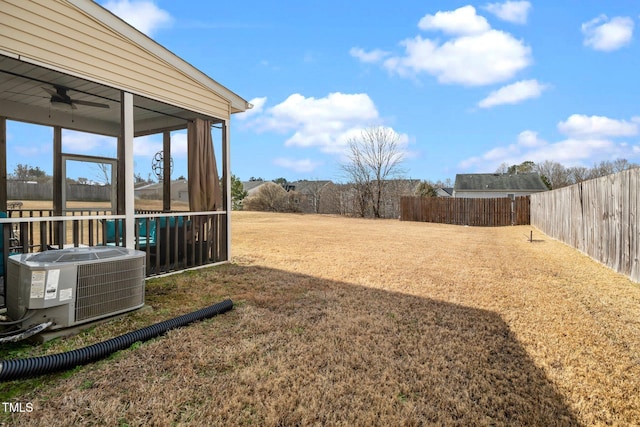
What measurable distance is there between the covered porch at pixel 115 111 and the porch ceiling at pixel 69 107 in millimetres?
18

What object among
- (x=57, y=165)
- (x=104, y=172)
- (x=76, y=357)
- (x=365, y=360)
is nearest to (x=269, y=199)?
(x=104, y=172)

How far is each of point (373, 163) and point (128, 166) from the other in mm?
21068

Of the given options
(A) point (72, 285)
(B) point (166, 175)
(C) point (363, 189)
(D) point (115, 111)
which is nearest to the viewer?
(A) point (72, 285)

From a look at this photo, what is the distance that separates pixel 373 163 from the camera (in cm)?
2417

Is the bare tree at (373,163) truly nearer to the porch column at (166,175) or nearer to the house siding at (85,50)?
the porch column at (166,175)

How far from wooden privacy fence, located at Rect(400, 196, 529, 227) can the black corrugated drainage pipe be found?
1824 cm

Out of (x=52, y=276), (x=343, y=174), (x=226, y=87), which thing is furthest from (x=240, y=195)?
(x=52, y=276)

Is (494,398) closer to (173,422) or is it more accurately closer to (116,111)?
(173,422)

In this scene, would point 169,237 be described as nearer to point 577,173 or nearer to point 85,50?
point 85,50

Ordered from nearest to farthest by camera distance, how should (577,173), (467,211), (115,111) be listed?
(115,111), (467,211), (577,173)

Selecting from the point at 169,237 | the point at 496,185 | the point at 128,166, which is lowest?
the point at 169,237

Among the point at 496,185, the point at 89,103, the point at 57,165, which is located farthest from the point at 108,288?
the point at 496,185

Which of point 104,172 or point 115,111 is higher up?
point 115,111

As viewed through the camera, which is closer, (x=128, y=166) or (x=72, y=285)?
(x=72, y=285)
